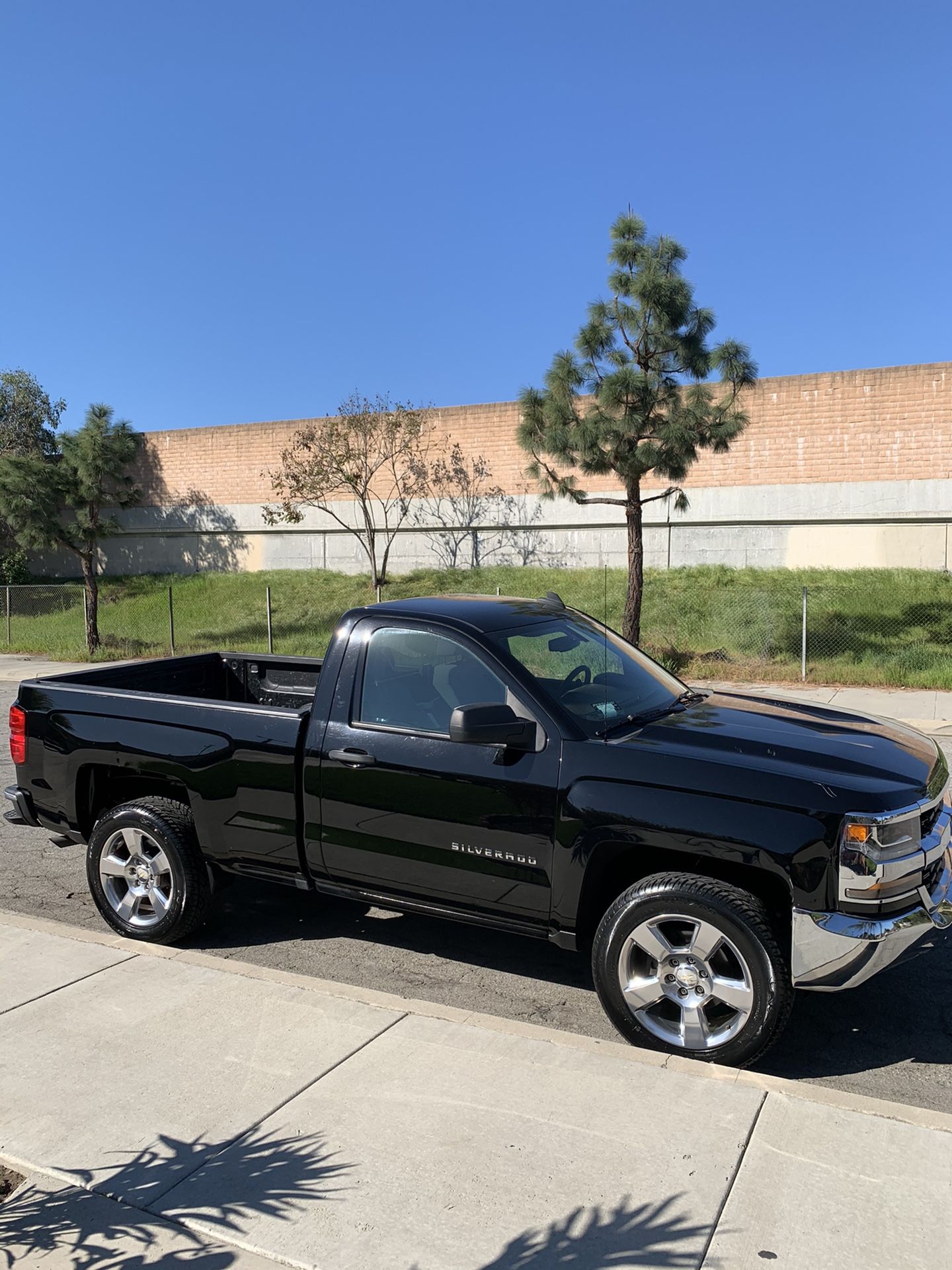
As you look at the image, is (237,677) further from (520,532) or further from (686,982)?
(520,532)

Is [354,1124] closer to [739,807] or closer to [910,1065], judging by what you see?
[739,807]

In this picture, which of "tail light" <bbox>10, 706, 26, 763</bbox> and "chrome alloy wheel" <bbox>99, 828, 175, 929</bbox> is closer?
"chrome alloy wheel" <bbox>99, 828, 175, 929</bbox>

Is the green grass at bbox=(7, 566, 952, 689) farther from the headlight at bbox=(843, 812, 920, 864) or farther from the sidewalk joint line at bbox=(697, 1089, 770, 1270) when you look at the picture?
the sidewalk joint line at bbox=(697, 1089, 770, 1270)

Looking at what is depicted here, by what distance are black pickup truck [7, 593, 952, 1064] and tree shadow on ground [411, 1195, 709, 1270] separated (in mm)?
1058

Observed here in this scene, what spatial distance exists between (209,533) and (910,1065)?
30564mm

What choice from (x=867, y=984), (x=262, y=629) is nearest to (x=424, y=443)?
(x=262, y=629)

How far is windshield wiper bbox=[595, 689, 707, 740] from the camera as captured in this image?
13.8 ft

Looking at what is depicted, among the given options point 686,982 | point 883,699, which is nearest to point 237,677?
point 686,982

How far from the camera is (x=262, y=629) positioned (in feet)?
82.3

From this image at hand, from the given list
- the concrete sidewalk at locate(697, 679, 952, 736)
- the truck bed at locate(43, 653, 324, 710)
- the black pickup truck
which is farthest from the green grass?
the black pickup truck

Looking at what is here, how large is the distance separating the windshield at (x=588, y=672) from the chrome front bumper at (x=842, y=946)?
3.70ft

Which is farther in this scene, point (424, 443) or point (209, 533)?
point (209, 533)

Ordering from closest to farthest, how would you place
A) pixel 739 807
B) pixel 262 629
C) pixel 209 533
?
pixel 739 807
pixel 262 629
pixel 209 533

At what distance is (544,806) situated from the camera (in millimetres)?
4047
